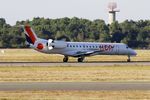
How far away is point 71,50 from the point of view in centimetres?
6781

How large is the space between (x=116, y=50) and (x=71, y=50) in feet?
19.2

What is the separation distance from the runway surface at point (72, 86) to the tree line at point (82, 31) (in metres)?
96.4

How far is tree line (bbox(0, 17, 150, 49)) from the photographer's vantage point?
142 m

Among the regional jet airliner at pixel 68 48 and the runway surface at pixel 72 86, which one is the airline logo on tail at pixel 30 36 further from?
the runway surface at pixel 72 86

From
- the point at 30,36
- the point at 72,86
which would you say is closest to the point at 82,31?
the point at 30,36

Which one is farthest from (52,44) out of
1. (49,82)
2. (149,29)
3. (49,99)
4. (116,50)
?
(149,29)

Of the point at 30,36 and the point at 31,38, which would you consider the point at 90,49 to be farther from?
the point at 30,36

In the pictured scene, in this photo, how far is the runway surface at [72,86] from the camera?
95.5ft

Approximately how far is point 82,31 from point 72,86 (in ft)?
440

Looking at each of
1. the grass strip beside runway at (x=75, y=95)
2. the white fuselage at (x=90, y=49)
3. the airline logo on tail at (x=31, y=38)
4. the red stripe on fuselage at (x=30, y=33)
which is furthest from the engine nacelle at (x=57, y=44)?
the grass strip beside runway at (x=75, y=95)

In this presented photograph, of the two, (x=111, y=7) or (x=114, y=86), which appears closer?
(x=114, y=86)

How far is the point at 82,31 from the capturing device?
164000 mm

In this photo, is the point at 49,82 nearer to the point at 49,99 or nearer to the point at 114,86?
the point at 114,86

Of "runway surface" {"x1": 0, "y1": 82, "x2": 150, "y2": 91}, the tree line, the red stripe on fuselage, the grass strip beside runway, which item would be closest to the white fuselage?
the red stripe on fuselage
